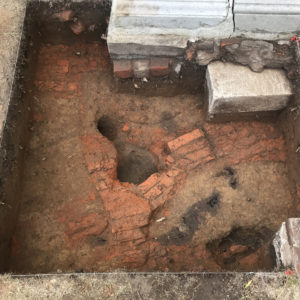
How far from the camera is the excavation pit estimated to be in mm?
3051

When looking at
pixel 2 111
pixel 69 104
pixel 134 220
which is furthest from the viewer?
pixel 69 104

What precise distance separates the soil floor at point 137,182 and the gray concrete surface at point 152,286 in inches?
23.7

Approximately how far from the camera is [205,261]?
304cm

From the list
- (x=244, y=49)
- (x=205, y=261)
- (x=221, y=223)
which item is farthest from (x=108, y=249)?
(x=244, y=49)

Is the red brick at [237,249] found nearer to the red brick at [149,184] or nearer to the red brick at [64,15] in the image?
the red brick at [149,184]

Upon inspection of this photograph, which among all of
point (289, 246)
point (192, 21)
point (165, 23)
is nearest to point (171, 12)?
point (165, 23)

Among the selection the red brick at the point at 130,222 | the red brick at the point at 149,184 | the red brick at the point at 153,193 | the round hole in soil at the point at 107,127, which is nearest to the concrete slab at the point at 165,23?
the round hole in soil at the point at 107,127

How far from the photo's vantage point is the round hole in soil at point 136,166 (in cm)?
362

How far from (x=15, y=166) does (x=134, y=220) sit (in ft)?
4.32

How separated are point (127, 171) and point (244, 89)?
163 cm

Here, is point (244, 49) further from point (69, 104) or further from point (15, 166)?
point (15, 166)

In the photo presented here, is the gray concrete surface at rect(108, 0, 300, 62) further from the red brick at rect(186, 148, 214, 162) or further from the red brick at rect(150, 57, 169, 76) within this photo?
the red brick at rect(186, 148, 214, 162)

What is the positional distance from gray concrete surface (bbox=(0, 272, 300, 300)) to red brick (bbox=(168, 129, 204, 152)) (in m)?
1.47

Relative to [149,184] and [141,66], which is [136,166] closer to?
[149,184]
